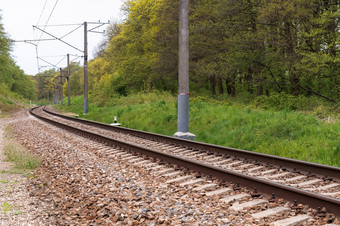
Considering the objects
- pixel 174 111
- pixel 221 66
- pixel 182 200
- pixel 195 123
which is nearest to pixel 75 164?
pixel 182 200

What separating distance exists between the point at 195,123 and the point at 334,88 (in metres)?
11.1

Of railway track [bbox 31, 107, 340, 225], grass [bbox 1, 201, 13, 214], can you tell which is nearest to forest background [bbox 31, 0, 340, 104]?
railway track [bbox 31, 107, 340, 225]

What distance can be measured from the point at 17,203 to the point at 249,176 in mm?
4191

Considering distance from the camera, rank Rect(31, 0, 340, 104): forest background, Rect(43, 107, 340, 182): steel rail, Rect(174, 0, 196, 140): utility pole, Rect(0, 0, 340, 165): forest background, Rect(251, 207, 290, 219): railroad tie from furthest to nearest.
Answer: Rect(31, 0, 340, 104): forest background < Rect(174, 0, 196, 140): utility pole < Rect(0, 0, 340, 165): forest background < Rect(43, 107, 340, 182): steel rail < Rect(251, 207, 290, 219): railroad tie

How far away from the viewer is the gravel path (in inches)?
192

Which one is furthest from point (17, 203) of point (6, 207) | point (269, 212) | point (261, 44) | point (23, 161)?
point (261, 44)

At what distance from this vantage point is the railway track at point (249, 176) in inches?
184

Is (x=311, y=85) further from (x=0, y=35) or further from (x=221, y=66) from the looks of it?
(x=0, y=35)

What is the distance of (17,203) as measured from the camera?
18.5ft

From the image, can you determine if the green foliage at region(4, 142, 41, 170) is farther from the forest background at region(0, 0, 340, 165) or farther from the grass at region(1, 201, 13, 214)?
the forest background at region(0, 0, 340, 165)

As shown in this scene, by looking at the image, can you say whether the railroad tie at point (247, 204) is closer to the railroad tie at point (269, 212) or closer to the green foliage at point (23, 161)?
the railroad tie at point (269, 212)

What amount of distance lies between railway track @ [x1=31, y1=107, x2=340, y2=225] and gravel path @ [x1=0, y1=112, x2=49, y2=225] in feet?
8.67

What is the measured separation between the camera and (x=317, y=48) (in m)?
19.7

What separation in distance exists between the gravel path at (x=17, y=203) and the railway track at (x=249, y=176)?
2.64 m
